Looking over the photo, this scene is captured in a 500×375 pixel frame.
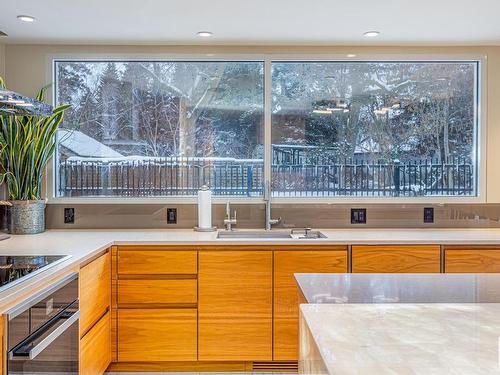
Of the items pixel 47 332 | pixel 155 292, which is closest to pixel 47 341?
pixel 47 332

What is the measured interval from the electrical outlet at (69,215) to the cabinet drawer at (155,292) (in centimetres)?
87

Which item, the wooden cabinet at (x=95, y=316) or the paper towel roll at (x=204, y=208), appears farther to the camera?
the paper towel roll at (x=204, y=208)

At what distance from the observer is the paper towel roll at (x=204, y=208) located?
123 inches

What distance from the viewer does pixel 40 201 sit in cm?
302

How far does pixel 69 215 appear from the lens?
329 centimetres

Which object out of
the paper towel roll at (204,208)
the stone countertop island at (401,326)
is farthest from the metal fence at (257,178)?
the stone countertop island at (401,326)

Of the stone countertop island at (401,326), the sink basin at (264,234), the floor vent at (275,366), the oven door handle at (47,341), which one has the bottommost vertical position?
the floor vent at (275,366)

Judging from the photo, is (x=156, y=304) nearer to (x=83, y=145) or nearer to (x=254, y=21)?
(x=83, y=145)

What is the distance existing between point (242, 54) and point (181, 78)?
0.51 metres

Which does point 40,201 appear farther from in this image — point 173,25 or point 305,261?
point 305,261

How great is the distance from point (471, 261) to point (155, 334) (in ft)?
6.77

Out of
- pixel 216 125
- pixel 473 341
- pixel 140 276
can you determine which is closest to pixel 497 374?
pixel 473 341

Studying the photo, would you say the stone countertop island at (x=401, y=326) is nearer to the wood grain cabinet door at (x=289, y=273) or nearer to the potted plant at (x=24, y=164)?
the wood grain cabinet door at (x=289, y=273)

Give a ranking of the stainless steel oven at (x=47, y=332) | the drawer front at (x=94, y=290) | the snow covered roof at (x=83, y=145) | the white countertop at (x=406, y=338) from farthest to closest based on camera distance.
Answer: the snow covered roof at (x=83, y=145) < the drawer front at (x=94, y=290) < the stainless steel oven at (x=47, y=332) < the white countertop at (x=406, y=338)
